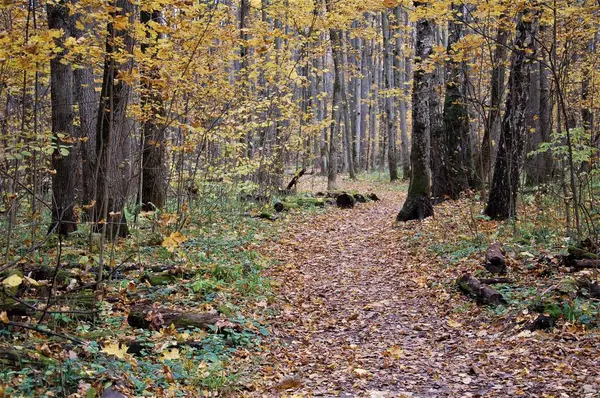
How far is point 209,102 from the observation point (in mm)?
11266

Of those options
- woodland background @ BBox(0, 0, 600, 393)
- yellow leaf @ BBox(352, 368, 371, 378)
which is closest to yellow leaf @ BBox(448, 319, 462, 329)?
yellow leaf @ BBox(352, 368, 371, 378)

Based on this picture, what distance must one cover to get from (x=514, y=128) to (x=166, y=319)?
744 cm

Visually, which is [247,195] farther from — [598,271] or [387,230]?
[598,271]

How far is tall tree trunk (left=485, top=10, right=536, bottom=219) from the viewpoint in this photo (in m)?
9.27

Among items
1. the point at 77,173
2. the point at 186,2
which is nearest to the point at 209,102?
the point at 77,173

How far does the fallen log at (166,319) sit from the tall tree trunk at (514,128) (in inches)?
249

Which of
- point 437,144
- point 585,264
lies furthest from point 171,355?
point 437,144

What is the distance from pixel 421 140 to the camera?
450 inches

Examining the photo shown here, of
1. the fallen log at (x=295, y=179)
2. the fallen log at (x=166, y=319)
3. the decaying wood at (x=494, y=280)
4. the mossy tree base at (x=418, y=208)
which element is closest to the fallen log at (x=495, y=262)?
the decaying wood at (x=494, y=280)

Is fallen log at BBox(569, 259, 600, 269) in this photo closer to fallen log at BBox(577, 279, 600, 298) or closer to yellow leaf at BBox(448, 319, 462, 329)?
fallen log at BBox(577, 279, 600, 298)

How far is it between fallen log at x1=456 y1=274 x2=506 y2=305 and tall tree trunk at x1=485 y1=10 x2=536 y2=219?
2.98 meters

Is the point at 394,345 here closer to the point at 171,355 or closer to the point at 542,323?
the point at 542,323

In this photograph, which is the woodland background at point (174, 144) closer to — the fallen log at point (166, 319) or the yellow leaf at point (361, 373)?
the fallen log at point (166, 319)

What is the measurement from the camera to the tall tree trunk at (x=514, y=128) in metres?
9.27
